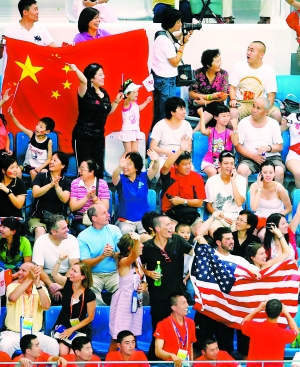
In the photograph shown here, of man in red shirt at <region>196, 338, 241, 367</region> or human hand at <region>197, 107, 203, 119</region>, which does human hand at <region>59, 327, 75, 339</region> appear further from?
human hand at <region>197, 107, 203, 119</region>

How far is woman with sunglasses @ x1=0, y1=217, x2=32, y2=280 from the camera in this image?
38.5ft

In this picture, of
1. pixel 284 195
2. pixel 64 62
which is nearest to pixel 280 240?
pixel 284 195

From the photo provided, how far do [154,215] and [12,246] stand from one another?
1.36 m

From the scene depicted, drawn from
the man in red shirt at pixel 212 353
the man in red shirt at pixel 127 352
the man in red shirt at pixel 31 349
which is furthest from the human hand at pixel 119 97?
the man in red shirt at pixel 31 349

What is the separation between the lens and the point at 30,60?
45.4 ft

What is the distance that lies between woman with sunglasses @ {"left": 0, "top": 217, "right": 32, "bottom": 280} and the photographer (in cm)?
276

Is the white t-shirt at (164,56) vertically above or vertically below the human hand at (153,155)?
above

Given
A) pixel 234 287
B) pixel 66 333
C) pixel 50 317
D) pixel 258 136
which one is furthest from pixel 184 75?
pixel 66 333

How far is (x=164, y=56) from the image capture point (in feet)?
45.3

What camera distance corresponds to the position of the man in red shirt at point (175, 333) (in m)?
10.9

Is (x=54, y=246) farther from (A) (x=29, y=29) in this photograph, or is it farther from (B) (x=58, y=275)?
(A) (x=29, y=29)

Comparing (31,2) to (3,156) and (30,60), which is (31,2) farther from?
(3,156)

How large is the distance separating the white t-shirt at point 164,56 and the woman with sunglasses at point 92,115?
83 centimetres

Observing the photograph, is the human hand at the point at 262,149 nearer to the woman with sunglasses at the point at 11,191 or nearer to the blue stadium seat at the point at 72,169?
the blue stadium seat at the point at 72,169
